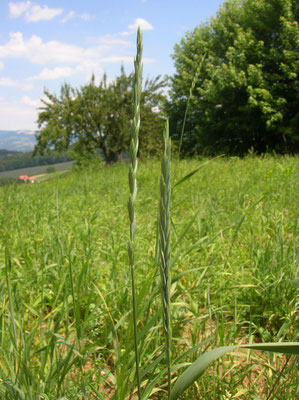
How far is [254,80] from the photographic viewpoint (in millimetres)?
16031

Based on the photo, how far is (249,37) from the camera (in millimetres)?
17531

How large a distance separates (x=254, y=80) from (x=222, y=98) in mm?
2111

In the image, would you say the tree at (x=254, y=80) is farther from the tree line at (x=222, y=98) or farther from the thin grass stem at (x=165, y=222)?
the thin grass stem at (x=165, y=222)

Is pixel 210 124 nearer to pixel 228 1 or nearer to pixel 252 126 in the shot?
pixel 252 126

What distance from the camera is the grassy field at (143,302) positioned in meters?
1.08

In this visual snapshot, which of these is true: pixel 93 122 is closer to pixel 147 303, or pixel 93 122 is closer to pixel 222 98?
pixel 222 98

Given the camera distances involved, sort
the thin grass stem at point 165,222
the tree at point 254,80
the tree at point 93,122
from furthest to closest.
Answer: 1. the tree at point 93,122
2. the tree at point 254,80
3. the thin grass stem at point 165,222

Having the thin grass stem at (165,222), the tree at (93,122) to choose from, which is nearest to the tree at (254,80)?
the tree at (93,122)

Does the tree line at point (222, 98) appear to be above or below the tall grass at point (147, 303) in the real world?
above

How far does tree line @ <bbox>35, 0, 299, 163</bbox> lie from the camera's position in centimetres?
1593

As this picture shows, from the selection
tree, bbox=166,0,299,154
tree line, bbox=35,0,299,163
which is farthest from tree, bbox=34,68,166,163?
tree, bbox=166,0,299,154

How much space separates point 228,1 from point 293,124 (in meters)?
10.7

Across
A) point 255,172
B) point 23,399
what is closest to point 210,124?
point 255,172

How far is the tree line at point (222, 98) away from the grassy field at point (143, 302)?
713cm
